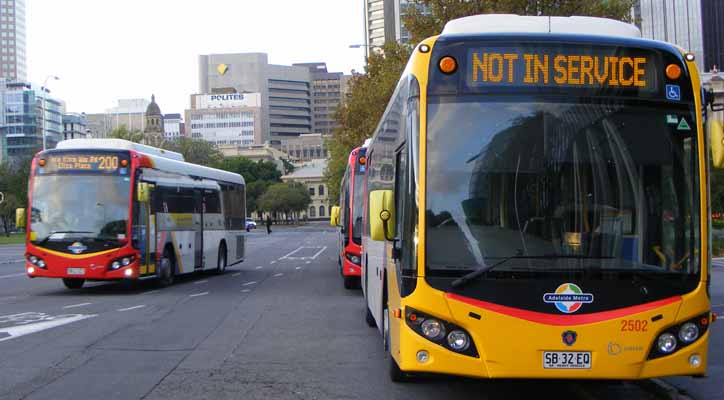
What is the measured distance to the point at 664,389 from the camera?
7.54 m

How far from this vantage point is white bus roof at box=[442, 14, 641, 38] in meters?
7.23

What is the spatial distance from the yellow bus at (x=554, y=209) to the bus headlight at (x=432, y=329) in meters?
0.01

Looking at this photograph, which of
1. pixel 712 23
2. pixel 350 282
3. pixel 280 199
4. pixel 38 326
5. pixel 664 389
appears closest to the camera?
pixel 664 389

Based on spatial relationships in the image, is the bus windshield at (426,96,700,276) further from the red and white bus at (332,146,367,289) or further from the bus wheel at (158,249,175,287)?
the bus wheel at (158,249,175,287)

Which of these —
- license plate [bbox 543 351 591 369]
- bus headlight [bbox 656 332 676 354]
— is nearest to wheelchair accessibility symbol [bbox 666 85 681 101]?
bus headlight [bbox 656 332 676 354]

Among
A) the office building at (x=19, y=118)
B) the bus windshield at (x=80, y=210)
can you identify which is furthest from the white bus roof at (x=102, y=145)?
the office building at (x=19, y=118)

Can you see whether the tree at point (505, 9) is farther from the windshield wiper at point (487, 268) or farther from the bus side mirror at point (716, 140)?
the windshield wiper at point (487, 268)

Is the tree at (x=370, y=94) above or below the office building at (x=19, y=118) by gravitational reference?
below

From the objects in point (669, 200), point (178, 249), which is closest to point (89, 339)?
point (669, 200)

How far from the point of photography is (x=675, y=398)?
7164 millimetres

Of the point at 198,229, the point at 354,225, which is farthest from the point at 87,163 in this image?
the point at 354,225

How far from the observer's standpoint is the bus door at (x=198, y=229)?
2164 centimetres

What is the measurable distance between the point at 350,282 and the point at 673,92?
44.7ft

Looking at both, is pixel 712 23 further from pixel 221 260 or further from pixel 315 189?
pixel 315 189
